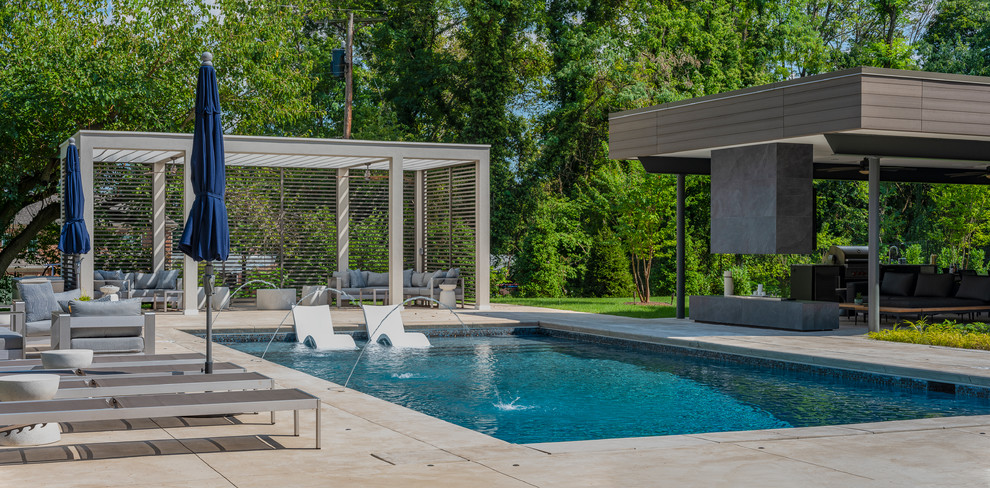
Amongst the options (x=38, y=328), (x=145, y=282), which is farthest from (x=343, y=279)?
(x=38, y=328)

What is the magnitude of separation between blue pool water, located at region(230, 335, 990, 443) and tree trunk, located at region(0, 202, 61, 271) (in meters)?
12.0

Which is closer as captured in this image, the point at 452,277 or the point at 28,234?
the point at 452,277

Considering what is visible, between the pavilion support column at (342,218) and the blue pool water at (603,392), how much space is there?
23.5 feet

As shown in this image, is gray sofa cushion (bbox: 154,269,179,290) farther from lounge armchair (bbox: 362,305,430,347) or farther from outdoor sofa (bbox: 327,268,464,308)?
lounge armchair (bbox: 362,305,430,347)

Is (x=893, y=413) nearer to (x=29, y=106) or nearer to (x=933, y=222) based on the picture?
(x=29, y=106)

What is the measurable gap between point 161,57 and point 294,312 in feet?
36.7

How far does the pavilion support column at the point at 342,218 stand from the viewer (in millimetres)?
20375

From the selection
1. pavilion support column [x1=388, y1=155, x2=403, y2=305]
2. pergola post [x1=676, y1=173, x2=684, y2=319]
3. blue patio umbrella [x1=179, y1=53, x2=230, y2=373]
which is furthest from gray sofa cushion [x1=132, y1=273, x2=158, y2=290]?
blue patio umbrella [x1=179, y1=53, x2=230, y2=373]

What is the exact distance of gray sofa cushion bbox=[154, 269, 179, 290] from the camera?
1798 cm

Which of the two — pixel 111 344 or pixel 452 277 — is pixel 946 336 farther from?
pixel 452 277

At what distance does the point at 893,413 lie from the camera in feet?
27.0

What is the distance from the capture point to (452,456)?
5477 millimetres

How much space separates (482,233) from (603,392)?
904cm

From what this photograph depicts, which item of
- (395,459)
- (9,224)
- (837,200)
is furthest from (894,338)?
(9,224)
